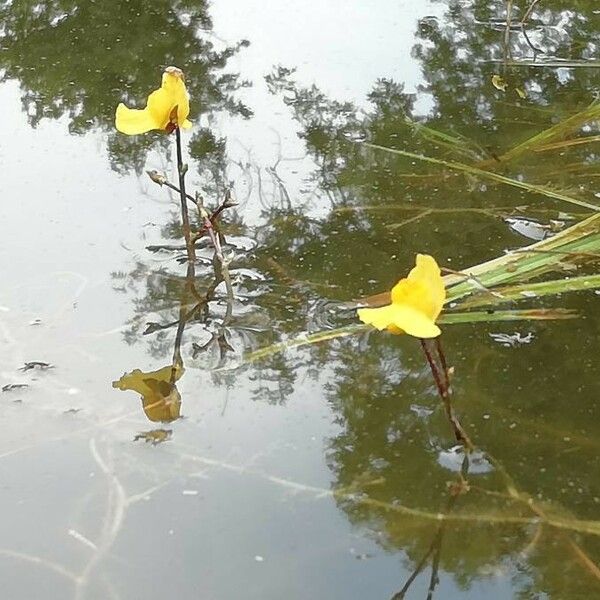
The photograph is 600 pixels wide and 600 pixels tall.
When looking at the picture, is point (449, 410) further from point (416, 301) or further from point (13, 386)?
point (13, 386)

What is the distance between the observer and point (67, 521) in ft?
3.16

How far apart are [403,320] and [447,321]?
264mm

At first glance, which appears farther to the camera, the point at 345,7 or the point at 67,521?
the point at 345,7

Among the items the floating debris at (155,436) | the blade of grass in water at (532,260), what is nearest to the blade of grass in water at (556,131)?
the blade of grass in water at (532,260)

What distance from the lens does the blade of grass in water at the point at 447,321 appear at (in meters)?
1.20

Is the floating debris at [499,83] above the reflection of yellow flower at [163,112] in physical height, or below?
above

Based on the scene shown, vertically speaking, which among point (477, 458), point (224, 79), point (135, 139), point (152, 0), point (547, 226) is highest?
point (152, 0)

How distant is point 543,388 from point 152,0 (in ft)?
5.93

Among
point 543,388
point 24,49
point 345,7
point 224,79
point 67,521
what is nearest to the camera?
point 67,521

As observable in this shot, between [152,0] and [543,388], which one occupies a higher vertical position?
[152,0]

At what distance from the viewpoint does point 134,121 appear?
1397 mm

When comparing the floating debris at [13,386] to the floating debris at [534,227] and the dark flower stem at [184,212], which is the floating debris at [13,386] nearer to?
the dark flower stem at [184,212]

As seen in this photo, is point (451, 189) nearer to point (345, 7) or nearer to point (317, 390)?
point (317, 390)

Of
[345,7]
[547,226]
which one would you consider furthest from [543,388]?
[345,7]
